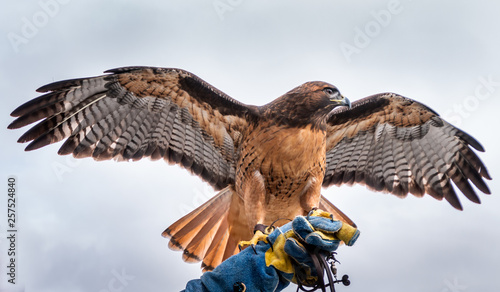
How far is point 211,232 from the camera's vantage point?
5984mm

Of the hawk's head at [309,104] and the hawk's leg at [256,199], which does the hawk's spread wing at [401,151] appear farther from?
the hawk's leg at [256,199]

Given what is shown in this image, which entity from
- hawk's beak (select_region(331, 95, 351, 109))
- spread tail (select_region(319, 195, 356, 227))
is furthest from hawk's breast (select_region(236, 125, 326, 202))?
spread tail (select_region(319, 195, 356, 227))

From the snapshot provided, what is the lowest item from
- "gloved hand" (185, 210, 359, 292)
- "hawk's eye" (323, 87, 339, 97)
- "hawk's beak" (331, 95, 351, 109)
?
"gloved hand" (185, 210, 359, 292)

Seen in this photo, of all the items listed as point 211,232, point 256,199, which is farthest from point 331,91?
point 211,232

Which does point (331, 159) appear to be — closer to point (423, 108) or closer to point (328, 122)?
point (328, 122)

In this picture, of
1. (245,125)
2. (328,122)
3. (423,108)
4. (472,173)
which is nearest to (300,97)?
(245,125)

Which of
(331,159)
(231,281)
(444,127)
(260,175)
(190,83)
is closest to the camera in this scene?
(231,281)

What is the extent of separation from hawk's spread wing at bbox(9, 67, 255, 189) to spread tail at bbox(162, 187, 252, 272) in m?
0.42

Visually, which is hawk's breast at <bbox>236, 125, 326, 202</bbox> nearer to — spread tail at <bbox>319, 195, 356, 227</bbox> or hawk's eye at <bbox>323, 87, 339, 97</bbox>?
hawk's eye at <bbox>323, 87, 339, 97</bbox>

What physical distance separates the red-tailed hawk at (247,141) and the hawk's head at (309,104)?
1 centimetres

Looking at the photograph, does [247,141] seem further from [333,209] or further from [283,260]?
[283,260]

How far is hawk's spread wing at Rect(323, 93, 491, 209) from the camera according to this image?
646cm

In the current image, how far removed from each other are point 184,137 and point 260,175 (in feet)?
4.50

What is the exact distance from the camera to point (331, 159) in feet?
23.2
